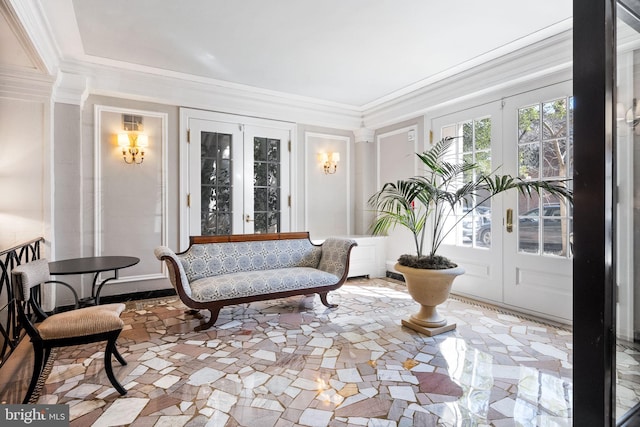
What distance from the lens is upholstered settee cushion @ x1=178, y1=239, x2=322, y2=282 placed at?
3490 millimetres

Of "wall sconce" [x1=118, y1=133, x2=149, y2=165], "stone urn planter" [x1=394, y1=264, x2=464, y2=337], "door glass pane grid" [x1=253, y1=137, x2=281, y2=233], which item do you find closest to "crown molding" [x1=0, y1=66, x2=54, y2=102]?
"wall sconce" [x1=118, y1=133, x2=149, y2=165]

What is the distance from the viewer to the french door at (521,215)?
3.23 meters

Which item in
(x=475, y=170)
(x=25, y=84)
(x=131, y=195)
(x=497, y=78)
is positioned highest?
(x=497, y=78)

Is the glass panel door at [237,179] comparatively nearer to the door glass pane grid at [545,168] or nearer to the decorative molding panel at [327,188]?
the decorative molding panel at [327,188]

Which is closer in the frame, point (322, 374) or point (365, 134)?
point (322, 374)

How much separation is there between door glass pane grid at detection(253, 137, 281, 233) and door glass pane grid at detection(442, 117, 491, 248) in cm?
247

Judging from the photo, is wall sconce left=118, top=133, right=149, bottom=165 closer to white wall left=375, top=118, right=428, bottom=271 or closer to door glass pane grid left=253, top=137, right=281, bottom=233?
door glass pane grid left=253, top=137, right=281, bottom=233

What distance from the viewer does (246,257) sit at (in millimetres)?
3785

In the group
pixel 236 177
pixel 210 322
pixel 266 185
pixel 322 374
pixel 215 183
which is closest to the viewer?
pixel 322 374

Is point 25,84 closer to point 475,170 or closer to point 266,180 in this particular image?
point 266,180

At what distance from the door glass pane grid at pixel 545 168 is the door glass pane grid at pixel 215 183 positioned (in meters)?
3.60

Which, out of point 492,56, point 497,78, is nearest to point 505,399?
point 497,78

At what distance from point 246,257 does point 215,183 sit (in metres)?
1.33

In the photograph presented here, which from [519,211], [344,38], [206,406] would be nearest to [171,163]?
[344,38]
